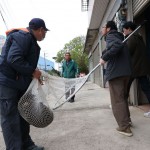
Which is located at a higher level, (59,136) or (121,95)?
(121,95)

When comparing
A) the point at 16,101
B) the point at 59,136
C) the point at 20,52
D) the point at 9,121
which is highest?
the point at 20,52

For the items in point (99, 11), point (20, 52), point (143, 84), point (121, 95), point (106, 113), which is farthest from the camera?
point (99, 11)

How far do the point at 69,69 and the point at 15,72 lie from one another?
18.7ft

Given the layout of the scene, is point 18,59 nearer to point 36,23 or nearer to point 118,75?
point 36,23

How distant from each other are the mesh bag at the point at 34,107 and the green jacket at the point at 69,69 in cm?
545

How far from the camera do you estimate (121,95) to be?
4.31 metres

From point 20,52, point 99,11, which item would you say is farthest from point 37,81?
point 99,11

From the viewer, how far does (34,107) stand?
3445 millimetres

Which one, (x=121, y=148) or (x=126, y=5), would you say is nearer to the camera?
(x=121, y=148)

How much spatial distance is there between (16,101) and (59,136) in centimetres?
138

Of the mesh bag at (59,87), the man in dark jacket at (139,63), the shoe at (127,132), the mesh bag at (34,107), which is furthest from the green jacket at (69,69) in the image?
the mesh bag at (34,107)

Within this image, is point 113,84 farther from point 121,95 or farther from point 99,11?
point 99,11

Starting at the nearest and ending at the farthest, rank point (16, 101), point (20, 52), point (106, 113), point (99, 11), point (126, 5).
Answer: point (20, 52), point (16, 101), point (106, 113), point (126, 5), point (99, 11)

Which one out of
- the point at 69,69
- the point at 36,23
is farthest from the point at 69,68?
the point at 36,23
